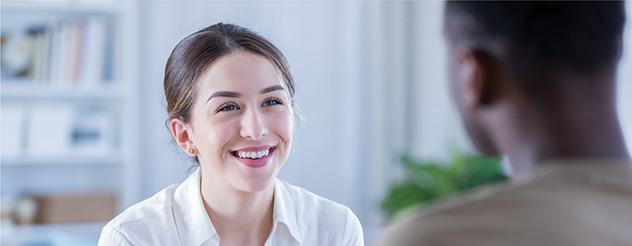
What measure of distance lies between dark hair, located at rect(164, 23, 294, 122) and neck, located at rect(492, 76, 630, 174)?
98cm

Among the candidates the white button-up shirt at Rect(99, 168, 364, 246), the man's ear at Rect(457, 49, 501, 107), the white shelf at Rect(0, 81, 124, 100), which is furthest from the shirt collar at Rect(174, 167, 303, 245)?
the white shelf at Rect(0, 81, 124, 100)

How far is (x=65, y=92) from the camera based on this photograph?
14.4 feet

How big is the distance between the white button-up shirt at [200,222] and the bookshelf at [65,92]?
2.53m

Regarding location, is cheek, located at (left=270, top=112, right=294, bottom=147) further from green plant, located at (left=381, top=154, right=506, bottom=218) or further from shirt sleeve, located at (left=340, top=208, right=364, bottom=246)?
green plant, located at (left=381, top=154, right=506, bottom=218)

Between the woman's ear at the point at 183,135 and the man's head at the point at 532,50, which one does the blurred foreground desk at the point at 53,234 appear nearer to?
the woman's ear at the point at 183,135

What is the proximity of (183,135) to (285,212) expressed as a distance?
253 mm

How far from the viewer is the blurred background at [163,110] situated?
173 inches

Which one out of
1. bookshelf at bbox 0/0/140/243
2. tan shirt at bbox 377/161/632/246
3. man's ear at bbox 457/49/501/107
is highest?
bookshelf at bbox 0/0/140/243

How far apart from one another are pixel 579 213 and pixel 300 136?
4.20 m

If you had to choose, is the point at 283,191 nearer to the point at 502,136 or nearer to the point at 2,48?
the point at 502,136

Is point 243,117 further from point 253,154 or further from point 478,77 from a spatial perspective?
point 478,77

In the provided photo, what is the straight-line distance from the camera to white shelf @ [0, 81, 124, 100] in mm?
4352

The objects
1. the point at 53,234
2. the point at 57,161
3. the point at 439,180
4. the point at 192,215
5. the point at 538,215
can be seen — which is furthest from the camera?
the point at 439,180

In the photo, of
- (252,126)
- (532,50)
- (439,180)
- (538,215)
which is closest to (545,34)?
(532,50)
